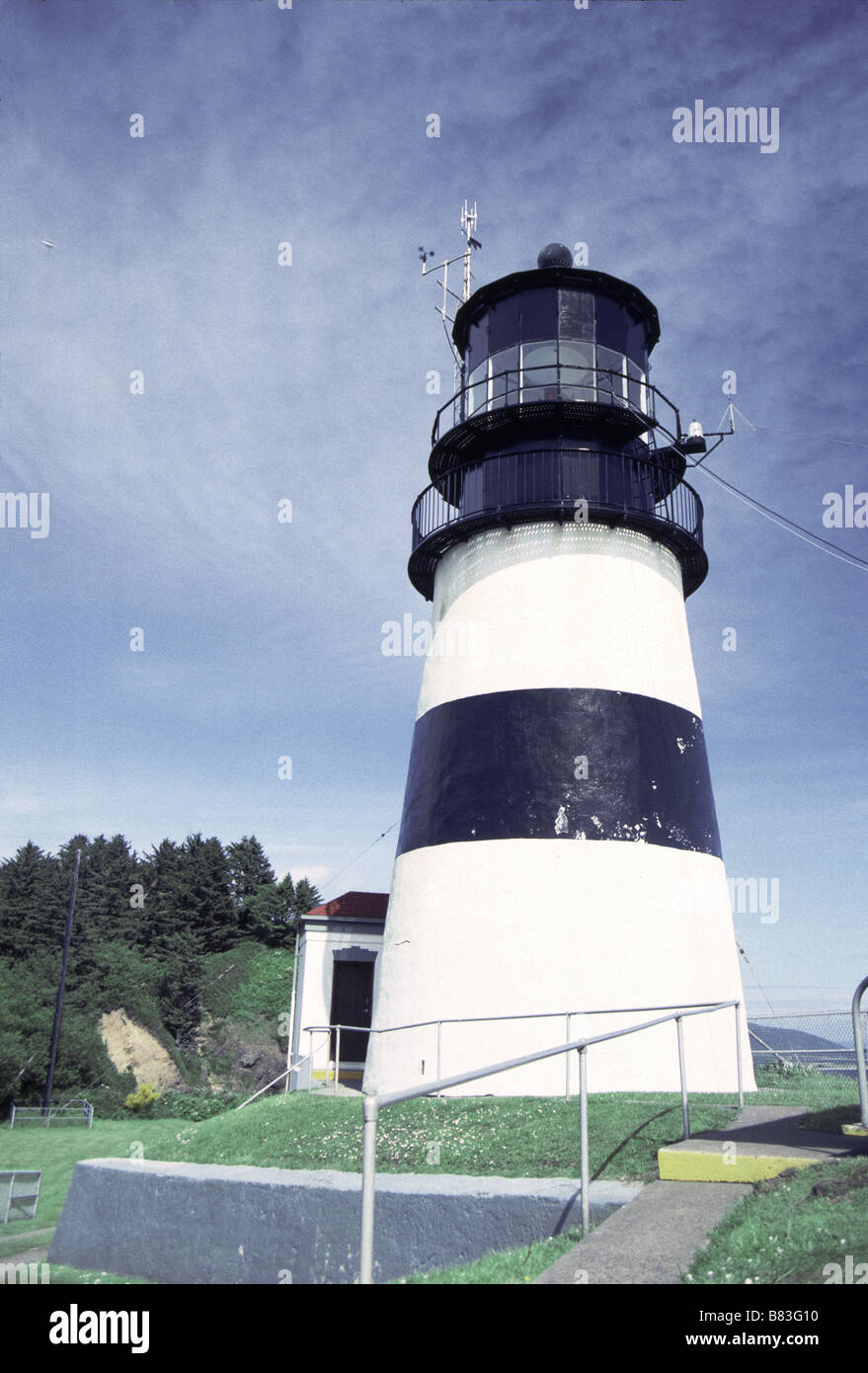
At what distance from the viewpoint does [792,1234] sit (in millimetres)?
5078

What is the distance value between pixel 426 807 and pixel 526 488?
19.0ft

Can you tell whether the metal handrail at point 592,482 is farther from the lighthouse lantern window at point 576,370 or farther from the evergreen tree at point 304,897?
the evergreen tree at point 304,897

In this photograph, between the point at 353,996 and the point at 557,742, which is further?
the point at 353,996

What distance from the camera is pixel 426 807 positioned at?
16047 millimetres

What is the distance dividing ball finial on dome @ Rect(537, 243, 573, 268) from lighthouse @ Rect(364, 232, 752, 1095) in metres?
0.04

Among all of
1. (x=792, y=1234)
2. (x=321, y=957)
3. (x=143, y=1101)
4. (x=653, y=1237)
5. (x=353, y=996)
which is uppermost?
(x=321, y=957)

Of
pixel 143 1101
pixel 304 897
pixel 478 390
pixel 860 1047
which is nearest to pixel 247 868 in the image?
pixel 304 897

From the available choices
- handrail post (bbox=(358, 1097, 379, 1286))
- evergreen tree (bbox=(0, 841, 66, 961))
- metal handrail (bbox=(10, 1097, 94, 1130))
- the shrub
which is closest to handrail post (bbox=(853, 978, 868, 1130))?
handrail post (bbox=(358, 1097, 379, 1286))

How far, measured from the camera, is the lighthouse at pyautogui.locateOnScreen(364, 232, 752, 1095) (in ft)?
46.0

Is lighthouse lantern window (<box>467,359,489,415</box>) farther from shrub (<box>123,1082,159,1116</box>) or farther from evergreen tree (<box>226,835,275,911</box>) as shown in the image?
evergreen tree (<box>226,835,275,911</box>)

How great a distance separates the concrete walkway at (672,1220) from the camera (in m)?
4.77

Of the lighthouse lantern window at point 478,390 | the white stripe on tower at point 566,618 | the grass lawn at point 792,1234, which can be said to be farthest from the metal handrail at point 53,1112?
the grass lawn at point 792,1234

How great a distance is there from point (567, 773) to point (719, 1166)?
27.9ft

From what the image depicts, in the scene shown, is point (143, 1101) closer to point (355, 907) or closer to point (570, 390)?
point (355, 907)
